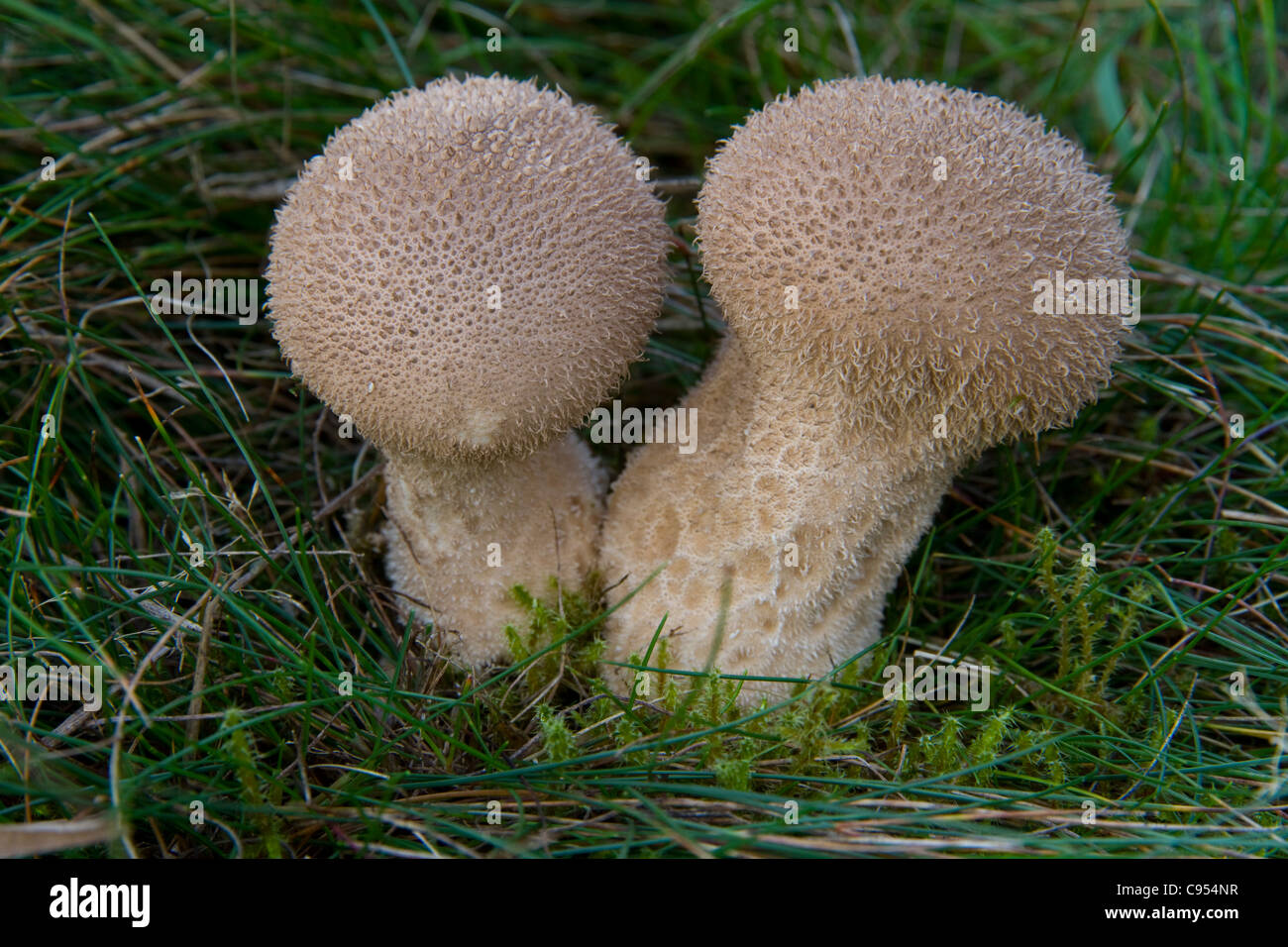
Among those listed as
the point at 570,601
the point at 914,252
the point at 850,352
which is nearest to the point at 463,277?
the point at 850,352

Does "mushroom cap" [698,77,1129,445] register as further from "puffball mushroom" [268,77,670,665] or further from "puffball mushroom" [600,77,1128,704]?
"puffball mushroom" [268,77,670,665]

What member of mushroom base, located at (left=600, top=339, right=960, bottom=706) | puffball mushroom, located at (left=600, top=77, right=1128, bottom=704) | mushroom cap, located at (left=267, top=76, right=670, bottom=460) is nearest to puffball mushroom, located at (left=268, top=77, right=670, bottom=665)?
mushroom cap, located at (left=267, top=76, right=670, bottom=460)

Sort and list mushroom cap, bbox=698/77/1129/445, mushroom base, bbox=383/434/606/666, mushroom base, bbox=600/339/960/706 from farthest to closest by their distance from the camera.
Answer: mushroom base, bbox=383/434/606/666 → mushroom base, bbox=600/339/960/706 → mushroom cap, bbox=698/77/1129/445

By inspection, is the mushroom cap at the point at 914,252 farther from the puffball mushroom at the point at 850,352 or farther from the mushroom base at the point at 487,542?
the mushroom base at the point at 487,542

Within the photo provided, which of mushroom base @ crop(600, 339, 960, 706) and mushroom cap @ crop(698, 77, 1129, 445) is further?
mushroom base @ crop(600, 339, 960, 706)

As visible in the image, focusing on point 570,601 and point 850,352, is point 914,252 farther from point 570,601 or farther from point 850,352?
point 570,601

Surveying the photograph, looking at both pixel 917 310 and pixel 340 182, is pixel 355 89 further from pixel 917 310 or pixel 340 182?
pixel 917 310

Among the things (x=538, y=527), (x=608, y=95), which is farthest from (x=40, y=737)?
(x=608, y=95)
